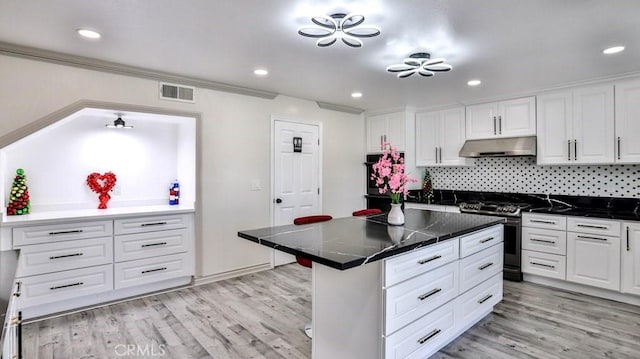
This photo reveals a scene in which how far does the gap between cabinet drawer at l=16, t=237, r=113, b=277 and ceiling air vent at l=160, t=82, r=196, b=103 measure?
62.9 inches

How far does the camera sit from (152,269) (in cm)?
362

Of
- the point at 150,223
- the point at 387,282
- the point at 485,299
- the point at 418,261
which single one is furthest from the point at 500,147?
the point at 150,223

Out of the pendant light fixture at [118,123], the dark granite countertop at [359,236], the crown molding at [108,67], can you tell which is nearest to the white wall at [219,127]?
the crown molding at [108,67]

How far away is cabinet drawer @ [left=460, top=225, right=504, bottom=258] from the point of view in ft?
8.68

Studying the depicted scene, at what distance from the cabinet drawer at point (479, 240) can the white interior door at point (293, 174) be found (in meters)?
2.61

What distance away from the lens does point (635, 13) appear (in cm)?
220

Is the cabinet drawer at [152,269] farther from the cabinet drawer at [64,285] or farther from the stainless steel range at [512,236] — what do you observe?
the stainless steel range at [512,236]

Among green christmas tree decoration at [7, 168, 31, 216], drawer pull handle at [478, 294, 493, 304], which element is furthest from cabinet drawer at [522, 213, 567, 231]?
green christmas tree decoration at [7, 168, 31, 216]

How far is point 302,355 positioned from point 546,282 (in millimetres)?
3184

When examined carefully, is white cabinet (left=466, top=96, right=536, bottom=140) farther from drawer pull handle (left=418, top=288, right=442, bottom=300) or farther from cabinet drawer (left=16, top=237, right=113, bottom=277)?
cabinet drawer (left=16, top=237, right=113, bottom=277)

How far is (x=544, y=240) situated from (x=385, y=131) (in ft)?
8.80

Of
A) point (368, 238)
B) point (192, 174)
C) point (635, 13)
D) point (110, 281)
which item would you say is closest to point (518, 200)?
point (635, 13)

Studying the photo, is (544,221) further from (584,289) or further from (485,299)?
(485,299)

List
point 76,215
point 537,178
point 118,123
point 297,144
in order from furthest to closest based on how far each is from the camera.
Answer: point 297,144, point 537,178, point 118,123, point 76,215
